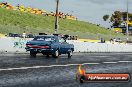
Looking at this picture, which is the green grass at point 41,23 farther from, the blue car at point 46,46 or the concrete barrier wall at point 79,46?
the blue car at point 46,46

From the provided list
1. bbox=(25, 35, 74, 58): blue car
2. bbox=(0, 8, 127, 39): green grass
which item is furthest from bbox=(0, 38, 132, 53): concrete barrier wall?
bbox=(0, 8, 127, 39): green grass

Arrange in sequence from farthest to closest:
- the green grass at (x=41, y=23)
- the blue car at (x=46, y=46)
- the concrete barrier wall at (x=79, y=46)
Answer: the green grass at (x=41, y=23) → the concrete barrier wall at (x=79, y=46) → the blue car at (x=46, y=46)

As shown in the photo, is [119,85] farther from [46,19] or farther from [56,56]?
[46,19]

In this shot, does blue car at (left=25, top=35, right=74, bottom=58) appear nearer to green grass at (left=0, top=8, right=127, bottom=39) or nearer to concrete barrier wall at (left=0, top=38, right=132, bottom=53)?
concrete barrier wall at (left=0, top=38, right=132, bottom=53)

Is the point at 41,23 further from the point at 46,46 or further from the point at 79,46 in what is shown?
the point at 46,46

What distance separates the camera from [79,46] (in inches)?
1549

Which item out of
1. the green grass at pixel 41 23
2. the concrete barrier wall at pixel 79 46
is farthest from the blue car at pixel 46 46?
the green grass at pixel 41 23

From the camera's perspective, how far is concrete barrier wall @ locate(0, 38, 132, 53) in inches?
1167

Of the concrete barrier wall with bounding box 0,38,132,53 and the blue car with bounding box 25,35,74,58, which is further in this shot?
the concrete barrier wall with bounding box 0,38,132,53

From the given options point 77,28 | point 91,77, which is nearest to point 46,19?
point 77,28

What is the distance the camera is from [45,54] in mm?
26594

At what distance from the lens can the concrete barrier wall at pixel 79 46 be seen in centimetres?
2965

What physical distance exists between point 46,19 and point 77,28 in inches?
292

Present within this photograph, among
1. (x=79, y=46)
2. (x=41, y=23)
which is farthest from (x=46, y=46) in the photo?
(x=41, y=23)
